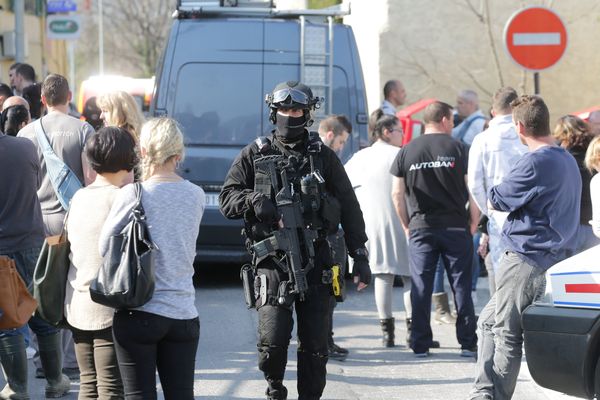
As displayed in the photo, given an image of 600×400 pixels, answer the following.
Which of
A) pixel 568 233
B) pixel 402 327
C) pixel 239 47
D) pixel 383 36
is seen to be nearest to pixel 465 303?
pixel 402 327

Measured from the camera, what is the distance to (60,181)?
7508 mm

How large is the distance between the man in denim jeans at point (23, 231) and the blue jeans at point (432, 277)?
279cm

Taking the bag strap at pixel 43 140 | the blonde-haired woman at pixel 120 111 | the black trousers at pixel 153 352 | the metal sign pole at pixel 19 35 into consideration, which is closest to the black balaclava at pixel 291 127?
the black trousers at pixel 153 352

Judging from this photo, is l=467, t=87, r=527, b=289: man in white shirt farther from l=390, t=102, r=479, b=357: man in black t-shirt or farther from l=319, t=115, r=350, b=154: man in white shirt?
l=319, t=115, r=350, b=154: man in white shirt

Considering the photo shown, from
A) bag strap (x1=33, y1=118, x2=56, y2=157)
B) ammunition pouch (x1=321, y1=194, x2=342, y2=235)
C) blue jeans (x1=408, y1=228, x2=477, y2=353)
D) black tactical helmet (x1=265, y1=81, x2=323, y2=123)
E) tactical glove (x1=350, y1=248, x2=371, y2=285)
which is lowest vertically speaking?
blue jeans (x1=408, y1=228, x2=477, y2=353)

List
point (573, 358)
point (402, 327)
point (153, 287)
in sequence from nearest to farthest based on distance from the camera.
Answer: point (153, 287), point (573, 358), point (402, 327)

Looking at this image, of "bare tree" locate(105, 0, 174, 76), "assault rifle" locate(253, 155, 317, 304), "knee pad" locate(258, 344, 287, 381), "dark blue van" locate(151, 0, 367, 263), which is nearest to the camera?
"assault rifle" locate(253, 155, 317, 304)

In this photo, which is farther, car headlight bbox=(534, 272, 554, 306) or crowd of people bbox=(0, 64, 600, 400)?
car headlight bbox=(534, 272, 554, 306)

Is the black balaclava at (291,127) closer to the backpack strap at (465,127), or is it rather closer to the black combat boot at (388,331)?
the black combat boot at (388,331)

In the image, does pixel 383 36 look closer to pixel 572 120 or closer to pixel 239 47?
pixel 239 47

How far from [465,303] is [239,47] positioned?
4.11 m

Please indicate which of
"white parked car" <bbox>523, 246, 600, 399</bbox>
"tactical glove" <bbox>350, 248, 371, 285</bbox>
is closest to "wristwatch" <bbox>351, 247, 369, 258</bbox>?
"tactical glove" <bbox>350, 248, 371, 285</bbox>

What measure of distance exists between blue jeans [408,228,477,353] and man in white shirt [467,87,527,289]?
0.30 m

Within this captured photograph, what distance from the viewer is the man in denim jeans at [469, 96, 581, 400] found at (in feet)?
21.1
